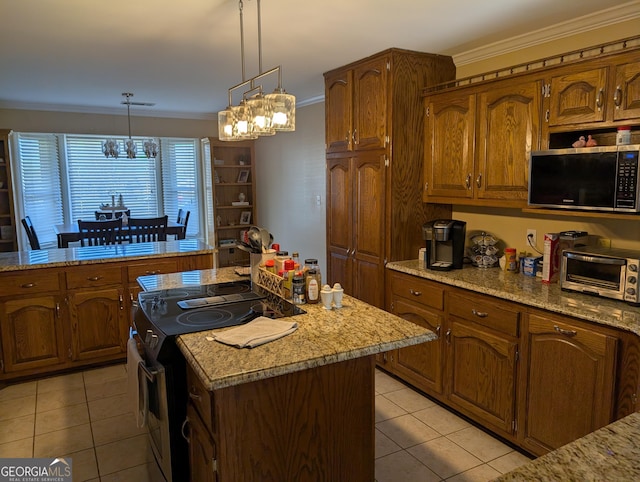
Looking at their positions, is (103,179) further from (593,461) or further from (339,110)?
(593,461)

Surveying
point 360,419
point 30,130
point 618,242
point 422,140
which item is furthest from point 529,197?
point 30,130

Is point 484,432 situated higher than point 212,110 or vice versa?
point 212,110

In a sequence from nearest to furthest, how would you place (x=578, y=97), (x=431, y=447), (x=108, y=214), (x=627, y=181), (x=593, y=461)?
1. (x=593, y=461)
2. (x=627, y=181)
3. (x=578, y=97)
4. (x=431, y=447)
5. (x=108, y=214)

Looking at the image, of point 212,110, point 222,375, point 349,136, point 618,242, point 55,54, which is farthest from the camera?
point 212,110

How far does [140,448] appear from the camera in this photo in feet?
8.46

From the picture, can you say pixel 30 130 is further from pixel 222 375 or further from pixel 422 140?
pixel 222 375

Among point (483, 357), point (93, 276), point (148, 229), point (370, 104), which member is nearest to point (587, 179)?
point (483, 357)

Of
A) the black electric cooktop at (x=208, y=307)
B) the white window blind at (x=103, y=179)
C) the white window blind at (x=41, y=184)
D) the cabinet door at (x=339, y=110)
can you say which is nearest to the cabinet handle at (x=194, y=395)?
the black electric cooktop at (x=208, y=307)

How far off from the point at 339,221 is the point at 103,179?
158 inches

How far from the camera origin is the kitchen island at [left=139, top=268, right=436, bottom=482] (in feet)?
5.09

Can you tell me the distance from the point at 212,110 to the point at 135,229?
7.31ft

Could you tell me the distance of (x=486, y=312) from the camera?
2.61 metres

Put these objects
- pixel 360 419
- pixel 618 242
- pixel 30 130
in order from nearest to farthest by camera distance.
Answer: pixel 360 419 < pixel 618 242 < pixel 30 130

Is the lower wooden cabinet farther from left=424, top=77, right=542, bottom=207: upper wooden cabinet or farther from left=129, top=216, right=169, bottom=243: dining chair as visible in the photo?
left=129, top=216, right=169, bottom=243: dining chair
